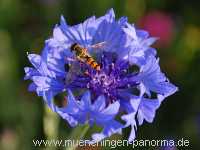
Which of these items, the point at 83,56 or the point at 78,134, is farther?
the point at 83,56

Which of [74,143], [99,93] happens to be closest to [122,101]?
[99,93]

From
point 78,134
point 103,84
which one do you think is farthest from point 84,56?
point 78,134

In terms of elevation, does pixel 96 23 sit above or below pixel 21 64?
above

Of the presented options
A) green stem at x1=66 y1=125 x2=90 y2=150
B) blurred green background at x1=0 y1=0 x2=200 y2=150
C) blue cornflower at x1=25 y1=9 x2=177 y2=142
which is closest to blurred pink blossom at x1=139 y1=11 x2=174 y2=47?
blurred green background at x1=0 y1=0 x2=200 y2=150

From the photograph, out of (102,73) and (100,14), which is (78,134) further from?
(100,14)

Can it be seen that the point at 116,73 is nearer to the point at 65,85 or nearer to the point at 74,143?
the point at 65,85

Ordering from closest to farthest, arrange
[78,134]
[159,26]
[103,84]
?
[78,134], [103,84], [159,26]
